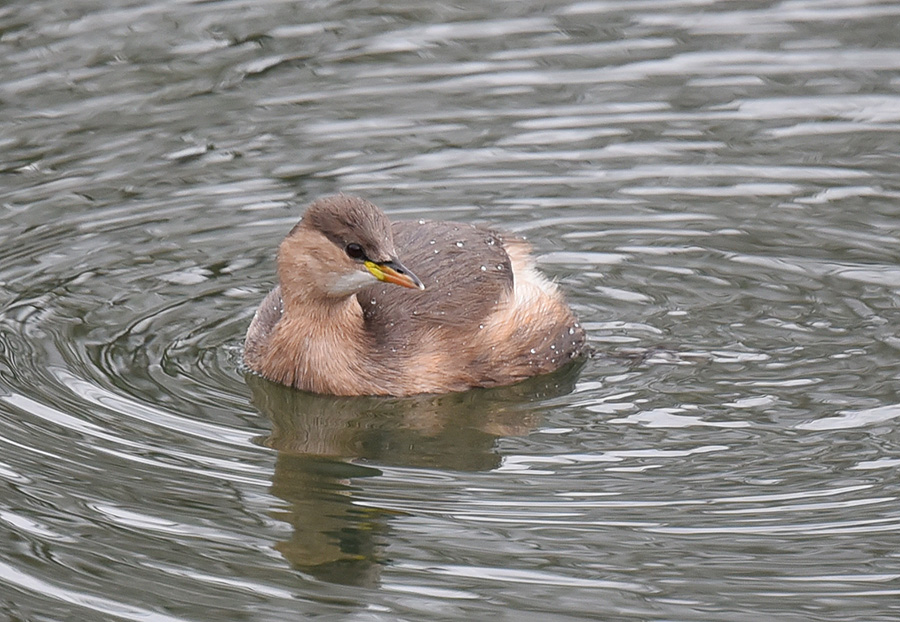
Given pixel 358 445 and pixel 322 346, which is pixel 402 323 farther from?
pixel 358 445

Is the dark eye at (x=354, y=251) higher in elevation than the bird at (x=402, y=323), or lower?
higher

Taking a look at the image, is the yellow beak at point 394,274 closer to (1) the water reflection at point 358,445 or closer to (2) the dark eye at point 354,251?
(2) the dark eye at point 354,251

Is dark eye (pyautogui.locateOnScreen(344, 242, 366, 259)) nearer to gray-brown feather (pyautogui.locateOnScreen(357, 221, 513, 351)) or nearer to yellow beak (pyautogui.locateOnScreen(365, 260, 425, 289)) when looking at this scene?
yellow beak (pyautogui.locateOnScreen(365, 260, 425, 289))

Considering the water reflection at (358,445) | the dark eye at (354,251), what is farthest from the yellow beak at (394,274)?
the water reflection at (358,445)

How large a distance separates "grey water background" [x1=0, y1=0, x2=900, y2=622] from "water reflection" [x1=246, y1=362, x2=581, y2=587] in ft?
A: 0.07

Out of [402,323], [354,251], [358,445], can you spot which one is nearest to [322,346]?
[402,323]

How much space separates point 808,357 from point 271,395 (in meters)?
2.67

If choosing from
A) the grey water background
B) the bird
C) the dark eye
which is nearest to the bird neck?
the bird

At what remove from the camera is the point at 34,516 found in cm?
698

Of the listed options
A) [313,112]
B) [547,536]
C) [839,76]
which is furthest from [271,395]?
[839,76]

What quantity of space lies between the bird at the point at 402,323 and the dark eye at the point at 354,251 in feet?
0.17

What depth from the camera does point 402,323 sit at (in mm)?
8539

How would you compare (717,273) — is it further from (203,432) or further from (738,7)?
(738,7)

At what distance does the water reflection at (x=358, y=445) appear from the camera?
22.1ft
